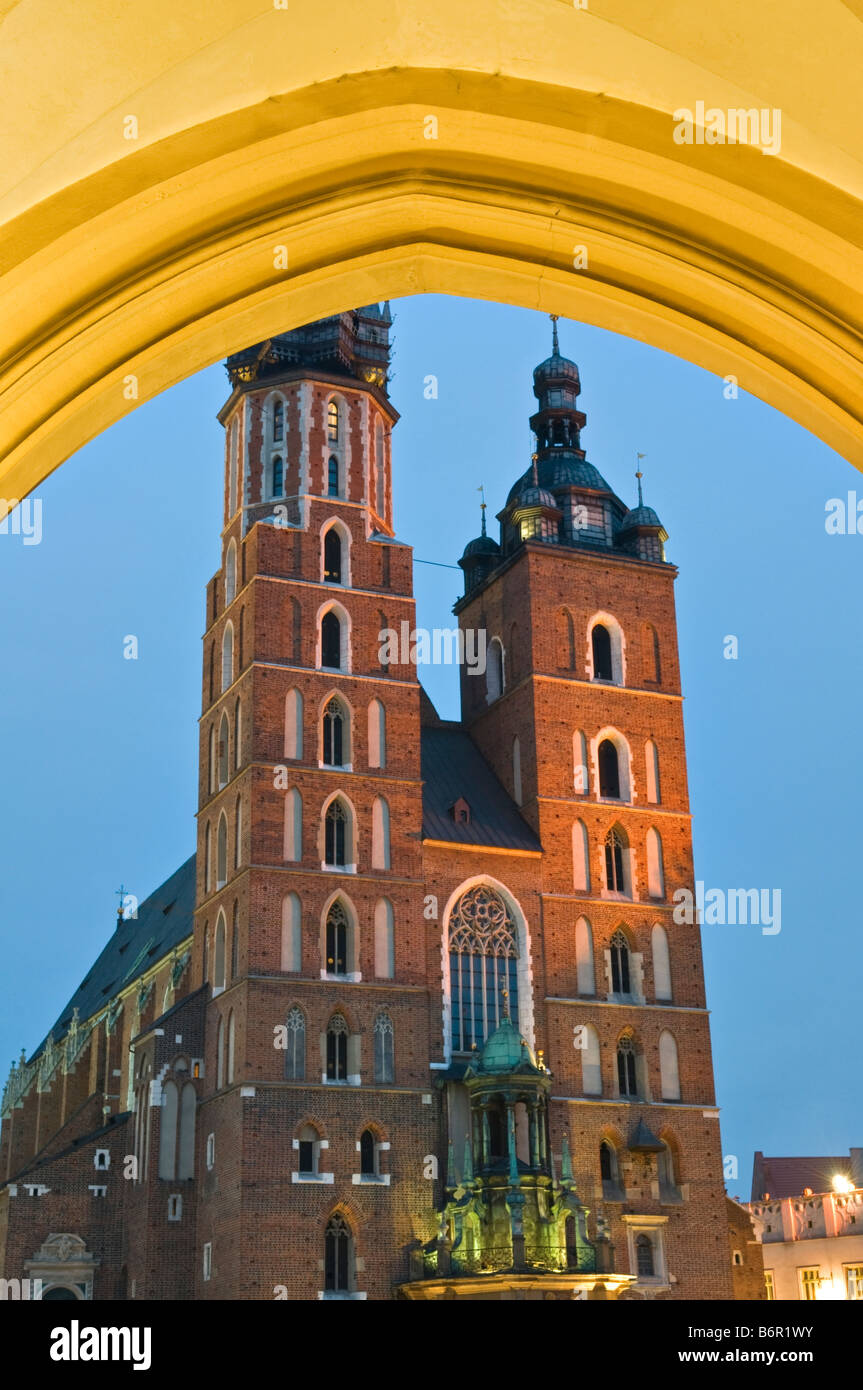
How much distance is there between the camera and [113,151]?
133 inches

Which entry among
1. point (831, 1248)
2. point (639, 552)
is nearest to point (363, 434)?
point (639, 552)

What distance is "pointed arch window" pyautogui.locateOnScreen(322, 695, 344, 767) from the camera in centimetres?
3878

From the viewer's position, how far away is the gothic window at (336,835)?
37.9m

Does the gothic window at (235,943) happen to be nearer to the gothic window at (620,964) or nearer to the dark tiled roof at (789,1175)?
the gothic window at (620,964)

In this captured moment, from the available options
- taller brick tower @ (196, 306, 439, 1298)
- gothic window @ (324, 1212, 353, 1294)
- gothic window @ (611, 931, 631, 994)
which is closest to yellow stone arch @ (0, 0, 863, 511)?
taller brick tower @ (196, 306, 439, 1298)

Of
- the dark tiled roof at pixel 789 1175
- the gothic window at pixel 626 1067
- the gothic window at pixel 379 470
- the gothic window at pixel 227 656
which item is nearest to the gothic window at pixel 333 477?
the gothic window at pixel 379 470

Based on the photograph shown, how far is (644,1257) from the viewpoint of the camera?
36.3 m

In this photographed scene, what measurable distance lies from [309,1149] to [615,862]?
11.1 meters

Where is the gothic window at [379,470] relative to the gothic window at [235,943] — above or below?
above

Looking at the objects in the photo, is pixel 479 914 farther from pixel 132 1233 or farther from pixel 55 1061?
pixel 55 1061

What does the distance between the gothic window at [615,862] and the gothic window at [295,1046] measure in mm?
9165

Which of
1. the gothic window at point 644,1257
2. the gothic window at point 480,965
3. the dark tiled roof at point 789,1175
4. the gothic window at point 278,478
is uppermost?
the gothic window at point 278,478

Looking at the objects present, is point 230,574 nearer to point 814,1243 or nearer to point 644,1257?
point 644,1257

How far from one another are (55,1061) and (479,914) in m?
23.3
